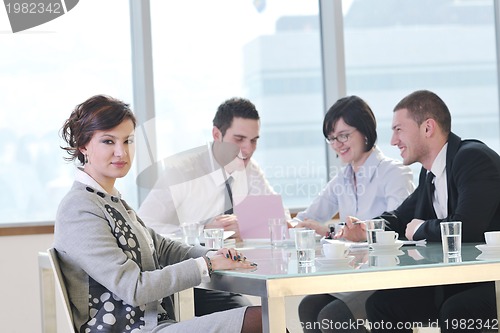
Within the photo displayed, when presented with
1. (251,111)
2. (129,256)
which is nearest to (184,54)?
(251,111)

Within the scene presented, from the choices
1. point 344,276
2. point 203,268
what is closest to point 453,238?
point 344,276

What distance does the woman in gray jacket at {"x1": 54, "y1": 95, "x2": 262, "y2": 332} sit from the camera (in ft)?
6.57

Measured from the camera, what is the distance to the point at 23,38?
4668 mm

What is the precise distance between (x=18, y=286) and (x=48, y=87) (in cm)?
113

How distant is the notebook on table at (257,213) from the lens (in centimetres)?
314

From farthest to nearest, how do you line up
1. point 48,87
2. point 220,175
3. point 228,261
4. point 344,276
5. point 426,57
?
point 426,57, point 48,87, point 220,175, point 228,261, point 344,276

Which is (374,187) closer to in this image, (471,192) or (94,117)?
(471,192)

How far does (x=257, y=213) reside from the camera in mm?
3184

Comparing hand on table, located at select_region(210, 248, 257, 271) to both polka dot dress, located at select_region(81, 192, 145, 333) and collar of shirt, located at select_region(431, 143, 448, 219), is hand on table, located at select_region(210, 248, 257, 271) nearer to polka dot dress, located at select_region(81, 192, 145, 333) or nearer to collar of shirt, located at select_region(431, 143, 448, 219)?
polka dot dress, located at select_region(81, 192, 145, 333)

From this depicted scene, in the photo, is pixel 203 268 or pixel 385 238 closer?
pixel 203 268

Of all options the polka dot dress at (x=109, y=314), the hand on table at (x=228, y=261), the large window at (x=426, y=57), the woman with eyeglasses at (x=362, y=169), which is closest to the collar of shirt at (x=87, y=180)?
the polka dot dress at (x=109, y=314)

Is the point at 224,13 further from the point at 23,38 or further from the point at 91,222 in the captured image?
the point at 91,222

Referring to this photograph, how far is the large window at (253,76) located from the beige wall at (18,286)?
976 millimetres

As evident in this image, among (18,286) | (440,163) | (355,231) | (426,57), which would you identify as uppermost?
(426,57)
